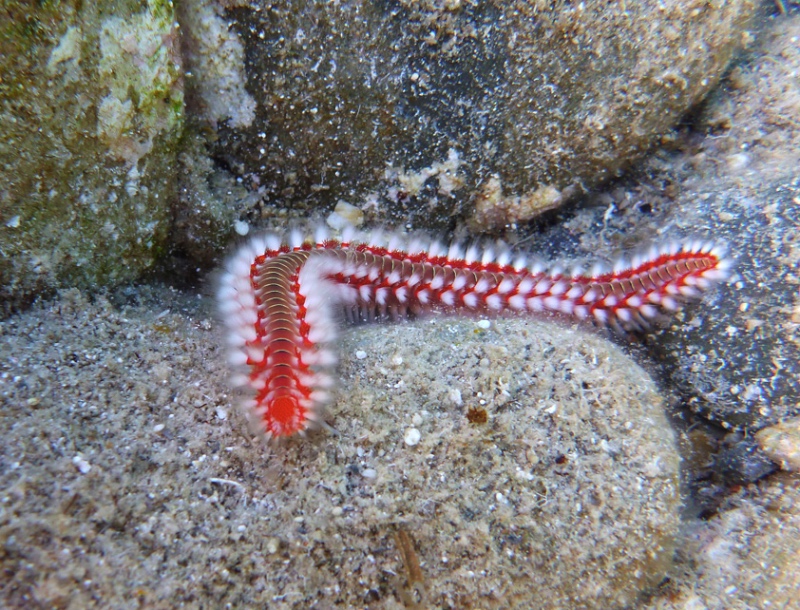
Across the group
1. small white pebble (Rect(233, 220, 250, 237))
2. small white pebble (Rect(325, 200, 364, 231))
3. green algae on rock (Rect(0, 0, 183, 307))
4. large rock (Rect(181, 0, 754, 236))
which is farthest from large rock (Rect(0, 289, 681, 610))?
large rock (Rect(181, 0, 754, 236))

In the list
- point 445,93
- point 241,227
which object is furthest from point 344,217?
point 445,93

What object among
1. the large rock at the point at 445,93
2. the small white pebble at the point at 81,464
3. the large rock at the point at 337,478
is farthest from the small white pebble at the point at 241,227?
the small white pebble at the point at 81,464

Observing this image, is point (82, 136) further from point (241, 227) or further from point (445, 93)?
point (445, 93)

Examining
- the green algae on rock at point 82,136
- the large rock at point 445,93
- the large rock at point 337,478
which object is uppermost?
the large rock at point 445,93

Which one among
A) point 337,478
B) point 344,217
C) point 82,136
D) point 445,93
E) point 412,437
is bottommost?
point 337,478

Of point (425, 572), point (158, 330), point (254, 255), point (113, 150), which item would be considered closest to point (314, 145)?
point (254, 255)

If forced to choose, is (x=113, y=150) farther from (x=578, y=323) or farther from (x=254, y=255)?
(x=578, y=323)

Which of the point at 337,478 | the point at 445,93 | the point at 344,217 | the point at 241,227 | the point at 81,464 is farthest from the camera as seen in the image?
the point at 344,217

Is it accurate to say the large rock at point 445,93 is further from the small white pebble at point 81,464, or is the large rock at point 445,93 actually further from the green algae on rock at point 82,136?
the small white pebble at point 81,464
